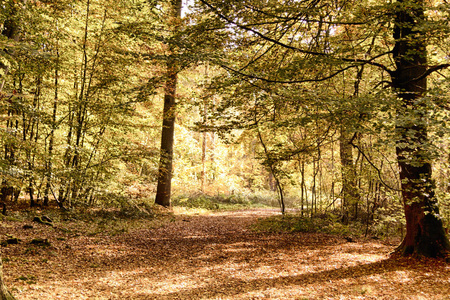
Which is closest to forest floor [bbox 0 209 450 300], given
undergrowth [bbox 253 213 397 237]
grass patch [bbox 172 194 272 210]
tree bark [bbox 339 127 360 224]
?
undergrowth [bbox 253 213 397 237]

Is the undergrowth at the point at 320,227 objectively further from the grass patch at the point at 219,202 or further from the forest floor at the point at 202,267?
the grass patch at the point at 219,202

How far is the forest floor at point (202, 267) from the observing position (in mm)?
4711

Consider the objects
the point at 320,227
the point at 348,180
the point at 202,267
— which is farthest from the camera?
the point at 320,227

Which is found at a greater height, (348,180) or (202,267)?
(348,180)

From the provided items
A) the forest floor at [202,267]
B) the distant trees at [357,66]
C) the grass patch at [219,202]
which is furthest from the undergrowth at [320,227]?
the grass patch at [219,202]

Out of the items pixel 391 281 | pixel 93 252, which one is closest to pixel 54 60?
pixel 93 252

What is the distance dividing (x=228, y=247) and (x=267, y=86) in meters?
4.45

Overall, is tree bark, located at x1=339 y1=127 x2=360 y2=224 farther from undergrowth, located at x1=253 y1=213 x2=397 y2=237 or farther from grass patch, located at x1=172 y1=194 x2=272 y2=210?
grass patch, located at x1=172 y1=194 x2=272 y2=210

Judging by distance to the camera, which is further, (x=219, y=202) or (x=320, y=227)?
(x=219, y=202)

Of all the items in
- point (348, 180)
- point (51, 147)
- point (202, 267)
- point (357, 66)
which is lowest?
point (202, 267)

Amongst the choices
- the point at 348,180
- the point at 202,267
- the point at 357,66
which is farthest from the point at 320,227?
the point at 357,66

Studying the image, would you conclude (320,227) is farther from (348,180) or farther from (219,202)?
(219,202)

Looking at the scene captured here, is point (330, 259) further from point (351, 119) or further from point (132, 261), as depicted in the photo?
point (132, 261)

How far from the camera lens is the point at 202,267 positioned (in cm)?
623
